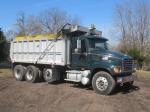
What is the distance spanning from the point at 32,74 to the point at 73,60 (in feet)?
10.9

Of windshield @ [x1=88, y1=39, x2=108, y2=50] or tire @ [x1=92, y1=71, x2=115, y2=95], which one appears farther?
windshield @ [x1=88, y1=39, x2=108, y2=50]

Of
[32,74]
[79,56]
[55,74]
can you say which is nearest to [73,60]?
[79,56]

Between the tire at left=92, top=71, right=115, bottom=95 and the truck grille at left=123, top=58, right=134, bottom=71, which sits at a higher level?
the truck grille at left=123, top=58, right=134, bottom=71

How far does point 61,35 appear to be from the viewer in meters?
11.0

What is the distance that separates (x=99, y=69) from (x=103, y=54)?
749 mm

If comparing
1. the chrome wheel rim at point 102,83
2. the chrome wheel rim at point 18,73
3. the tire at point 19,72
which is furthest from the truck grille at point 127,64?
the chrome wheel rim at point 18,73

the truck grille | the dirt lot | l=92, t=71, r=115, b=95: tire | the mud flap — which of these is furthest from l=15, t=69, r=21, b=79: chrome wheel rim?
the truck grille

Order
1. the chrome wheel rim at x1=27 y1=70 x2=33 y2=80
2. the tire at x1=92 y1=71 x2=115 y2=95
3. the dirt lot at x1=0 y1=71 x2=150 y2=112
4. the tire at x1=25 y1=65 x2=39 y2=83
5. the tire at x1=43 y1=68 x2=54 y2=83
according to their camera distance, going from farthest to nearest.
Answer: the chrome wheel rim at x1=27 y1=70 x2=33 y2=80, the tire at x1=25 y1=65 x2=39 y2=83, the tire at x1=43 y1=68 x2=54 y2=83, the tire at x1=92 y1=71 x2=115 y2=95, the dirt lot at x1=0 y1=71 x2=150 y2=112

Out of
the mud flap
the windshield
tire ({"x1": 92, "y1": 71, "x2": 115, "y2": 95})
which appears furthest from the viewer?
the mud flap

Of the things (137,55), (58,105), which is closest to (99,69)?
(58,105)

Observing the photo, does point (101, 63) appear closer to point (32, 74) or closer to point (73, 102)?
point (73, 102)

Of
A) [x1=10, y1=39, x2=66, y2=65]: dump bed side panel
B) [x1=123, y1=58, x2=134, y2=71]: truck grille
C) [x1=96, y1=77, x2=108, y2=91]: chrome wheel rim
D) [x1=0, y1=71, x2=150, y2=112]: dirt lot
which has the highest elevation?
[x1=10, y1=39, x2=66, y2=65]: dump bed side panel

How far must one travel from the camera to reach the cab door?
398 inches

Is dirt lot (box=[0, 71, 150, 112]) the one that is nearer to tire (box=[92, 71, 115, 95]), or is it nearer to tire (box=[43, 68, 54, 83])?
tire (box=[92, 71, 115, 95])
